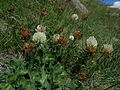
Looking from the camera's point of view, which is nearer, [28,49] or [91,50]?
[28,49]

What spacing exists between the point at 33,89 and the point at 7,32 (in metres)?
1.89

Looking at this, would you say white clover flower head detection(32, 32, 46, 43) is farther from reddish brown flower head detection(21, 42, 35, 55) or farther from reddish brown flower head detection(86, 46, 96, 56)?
reddish brown flower head detection(86, 46, 96, 56)

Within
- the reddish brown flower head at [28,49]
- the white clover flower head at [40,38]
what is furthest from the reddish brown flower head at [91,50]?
the reddish brown flower head at [28,49]

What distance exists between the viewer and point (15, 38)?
15.2 feet

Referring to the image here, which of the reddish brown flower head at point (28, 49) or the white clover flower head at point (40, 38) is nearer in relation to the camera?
the reddish brown flower head at point (28, 49)

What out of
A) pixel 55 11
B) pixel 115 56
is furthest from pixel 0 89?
pixel 55 11

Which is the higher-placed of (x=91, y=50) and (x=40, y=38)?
(x=40, y=38)

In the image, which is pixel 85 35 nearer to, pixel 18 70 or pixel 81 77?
pixel 81 77

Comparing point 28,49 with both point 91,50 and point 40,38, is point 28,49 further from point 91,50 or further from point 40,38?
Answer: point 91,50

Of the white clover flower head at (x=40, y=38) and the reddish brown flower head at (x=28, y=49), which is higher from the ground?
the white clover flower head at (x=40, y=38)

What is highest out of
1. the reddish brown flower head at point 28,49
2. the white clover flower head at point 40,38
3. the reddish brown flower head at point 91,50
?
the white clover flower head at point 40,38

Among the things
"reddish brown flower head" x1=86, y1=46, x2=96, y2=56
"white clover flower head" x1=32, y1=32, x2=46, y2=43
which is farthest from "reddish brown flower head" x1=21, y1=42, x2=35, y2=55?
"reddish brown flower head" x1=86, y1=46, x2=96, y2=56

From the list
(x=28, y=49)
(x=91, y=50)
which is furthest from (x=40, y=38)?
(x=91, y=50)

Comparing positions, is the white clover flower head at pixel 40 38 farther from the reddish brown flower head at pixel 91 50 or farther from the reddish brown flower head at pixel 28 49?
the reddish brown flower head at pixel 91 50
